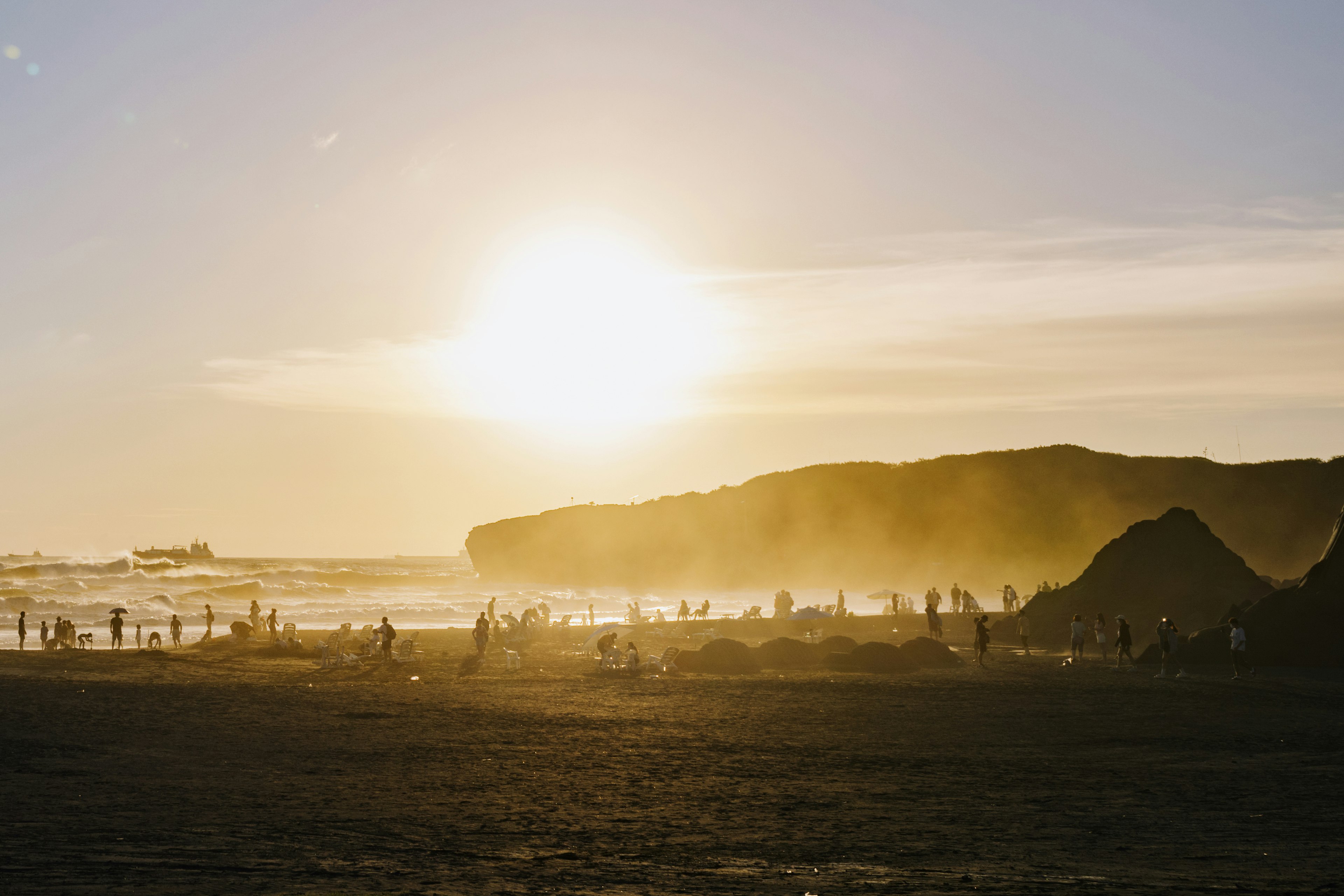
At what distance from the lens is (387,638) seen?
28.8 metres

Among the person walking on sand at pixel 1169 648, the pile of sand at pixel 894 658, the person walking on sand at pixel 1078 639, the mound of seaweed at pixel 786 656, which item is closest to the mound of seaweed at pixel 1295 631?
the person walking on sand at pixel 1169 648

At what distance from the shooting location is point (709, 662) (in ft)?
Result: 86.7

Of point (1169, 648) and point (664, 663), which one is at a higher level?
point (1169, 648)

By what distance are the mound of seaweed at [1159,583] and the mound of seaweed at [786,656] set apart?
8.63 metres

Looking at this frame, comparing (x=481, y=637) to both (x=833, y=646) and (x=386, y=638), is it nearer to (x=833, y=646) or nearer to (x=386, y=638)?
(x=386, y=638)

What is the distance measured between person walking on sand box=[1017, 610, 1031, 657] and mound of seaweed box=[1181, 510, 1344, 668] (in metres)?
5.69

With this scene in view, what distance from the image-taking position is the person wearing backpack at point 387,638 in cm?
2834

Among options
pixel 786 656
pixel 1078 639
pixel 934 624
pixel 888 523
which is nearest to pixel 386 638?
pixel 786 656

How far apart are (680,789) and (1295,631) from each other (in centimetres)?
1891

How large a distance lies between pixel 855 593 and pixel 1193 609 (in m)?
88.8

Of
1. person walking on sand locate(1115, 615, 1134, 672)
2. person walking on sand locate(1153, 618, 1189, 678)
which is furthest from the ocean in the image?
person walking on sand locate(1153, 618, 1189, 678)

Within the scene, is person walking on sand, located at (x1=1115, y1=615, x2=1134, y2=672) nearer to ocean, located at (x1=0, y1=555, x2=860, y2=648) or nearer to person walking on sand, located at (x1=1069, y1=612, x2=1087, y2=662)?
person walking on sand, located at (x1=1069, y1=612, x2=1087, y2=662)

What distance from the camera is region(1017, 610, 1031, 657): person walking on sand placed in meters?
29.5

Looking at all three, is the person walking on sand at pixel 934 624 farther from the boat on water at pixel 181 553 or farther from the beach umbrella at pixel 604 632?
the boat on water at pixel 181 553
